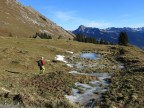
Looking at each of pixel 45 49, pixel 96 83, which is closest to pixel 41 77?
pixel 96 83

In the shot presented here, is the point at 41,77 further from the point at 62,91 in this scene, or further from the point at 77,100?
the point at 77,100

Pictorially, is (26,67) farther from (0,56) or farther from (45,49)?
(45,49)

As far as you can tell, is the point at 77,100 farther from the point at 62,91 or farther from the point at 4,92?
the point at 4,92

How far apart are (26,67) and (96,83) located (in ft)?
55.6

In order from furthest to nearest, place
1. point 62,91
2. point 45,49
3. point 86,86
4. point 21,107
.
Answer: point 45,49
point 86,86
point 62,91
point 21,107

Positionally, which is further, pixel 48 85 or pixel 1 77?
pixel 1 77

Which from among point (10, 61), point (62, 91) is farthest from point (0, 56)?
point (62, 91)

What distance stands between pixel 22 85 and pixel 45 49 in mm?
46492

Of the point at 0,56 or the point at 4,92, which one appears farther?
the point at 0,56

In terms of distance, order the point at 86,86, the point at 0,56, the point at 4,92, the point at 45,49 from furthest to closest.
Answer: the point at 45,49 < the point at 0,56 < the point at 86,86 < the point at 4,92

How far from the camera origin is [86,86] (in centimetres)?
3431

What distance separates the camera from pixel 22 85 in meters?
32.1

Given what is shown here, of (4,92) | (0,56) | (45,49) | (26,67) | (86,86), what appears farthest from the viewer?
(45,49)

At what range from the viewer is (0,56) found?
53.5m
